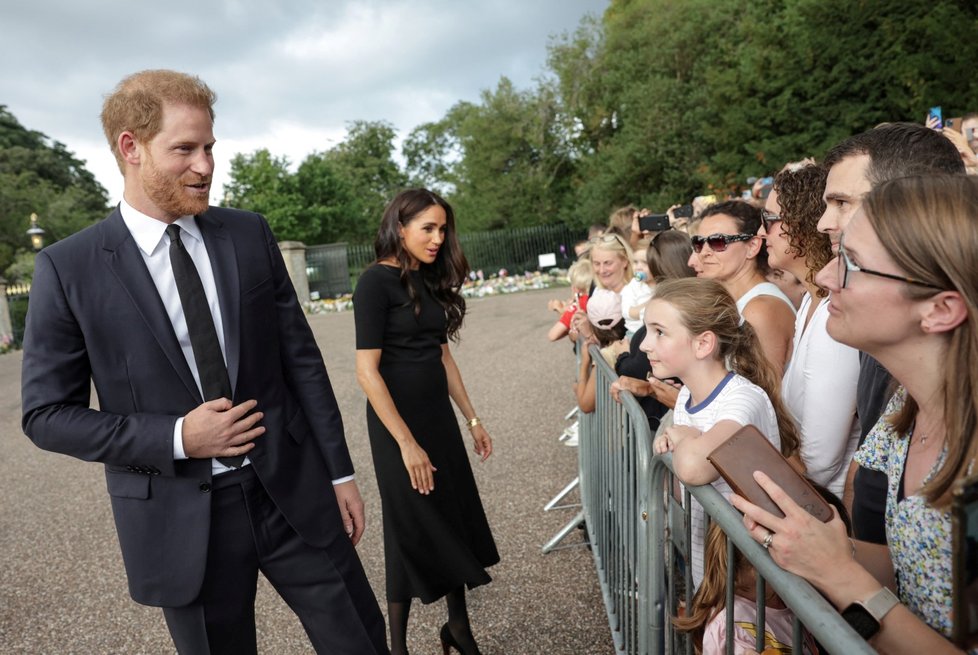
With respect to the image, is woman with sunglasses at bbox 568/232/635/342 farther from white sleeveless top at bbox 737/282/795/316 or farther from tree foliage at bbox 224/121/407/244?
tree foliage at bbox 224/121/407/244

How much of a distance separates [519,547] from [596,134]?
32059 millimetres

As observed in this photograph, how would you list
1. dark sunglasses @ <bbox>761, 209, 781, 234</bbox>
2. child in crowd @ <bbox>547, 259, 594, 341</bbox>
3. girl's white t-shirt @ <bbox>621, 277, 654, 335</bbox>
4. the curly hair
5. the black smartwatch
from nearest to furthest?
the black smartwatch < the curly hair < dark sunglasses @ <bbox>761, 209, 781, 234</bbox> < girl's white t-shirt @ <bbox>621, 277, 654, 335</bbox> < child in crowd @ <bbox>547, 259, 594, 341</bbox>

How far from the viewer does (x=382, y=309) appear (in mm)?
3141

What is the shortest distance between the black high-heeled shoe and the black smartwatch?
2240 millimetres

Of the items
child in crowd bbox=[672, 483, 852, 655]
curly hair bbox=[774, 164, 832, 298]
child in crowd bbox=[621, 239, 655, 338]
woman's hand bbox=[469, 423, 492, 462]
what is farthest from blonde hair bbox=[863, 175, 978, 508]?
child in crowd bbox=[621, 239, 655, 338]

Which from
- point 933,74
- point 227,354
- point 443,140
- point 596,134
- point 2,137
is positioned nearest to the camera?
point 227,354

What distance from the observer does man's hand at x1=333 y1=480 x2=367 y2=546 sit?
2465mm

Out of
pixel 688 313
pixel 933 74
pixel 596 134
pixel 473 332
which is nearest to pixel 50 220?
pixel 596 134

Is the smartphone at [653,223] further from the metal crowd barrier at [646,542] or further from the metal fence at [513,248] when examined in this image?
the metal fence at [513,248]

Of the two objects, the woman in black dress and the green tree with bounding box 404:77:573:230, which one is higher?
the green tree with bounding box 404:77:573:230

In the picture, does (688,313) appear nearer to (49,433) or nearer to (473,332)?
(49,433)

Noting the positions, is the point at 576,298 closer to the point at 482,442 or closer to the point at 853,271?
the point at 482,442

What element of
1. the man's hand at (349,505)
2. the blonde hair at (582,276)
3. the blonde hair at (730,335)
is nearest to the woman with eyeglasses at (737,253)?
the blonde hair at (730,335)

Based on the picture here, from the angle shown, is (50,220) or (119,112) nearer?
(119,112)
